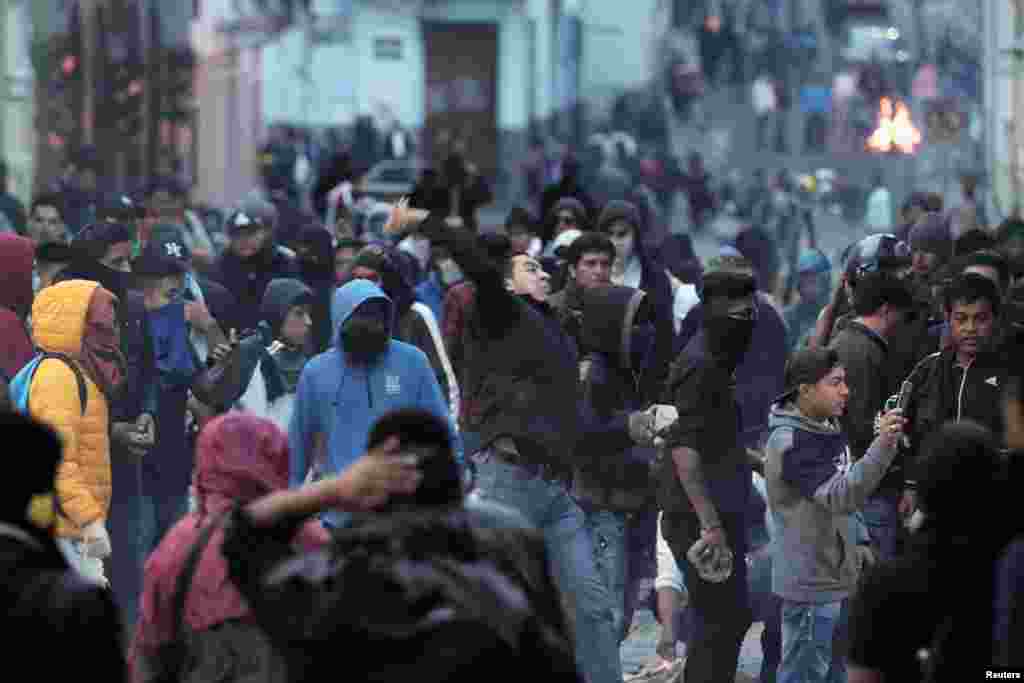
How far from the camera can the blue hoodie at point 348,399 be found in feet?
31.6

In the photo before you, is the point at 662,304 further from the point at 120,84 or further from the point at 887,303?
the point at 120,84

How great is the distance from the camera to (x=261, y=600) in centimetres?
607

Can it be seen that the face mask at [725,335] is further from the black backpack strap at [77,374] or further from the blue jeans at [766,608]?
the black backpack strap at [77,374]

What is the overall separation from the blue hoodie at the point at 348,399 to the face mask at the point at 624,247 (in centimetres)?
414

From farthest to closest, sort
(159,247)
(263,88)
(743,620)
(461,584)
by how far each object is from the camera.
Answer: (263,88)
(159,247)
(743,620)
(461,584)

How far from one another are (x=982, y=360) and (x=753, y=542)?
186 cm

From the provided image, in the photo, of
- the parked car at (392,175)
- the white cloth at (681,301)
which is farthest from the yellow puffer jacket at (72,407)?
the parked car at (392,175)

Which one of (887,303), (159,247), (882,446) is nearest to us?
(882,446)

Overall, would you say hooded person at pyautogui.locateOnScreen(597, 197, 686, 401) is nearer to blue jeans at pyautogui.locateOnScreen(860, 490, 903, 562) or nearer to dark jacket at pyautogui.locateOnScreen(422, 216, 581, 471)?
blue jeans at pyautogui.locateOnScreen(860, 490, 903, 562)

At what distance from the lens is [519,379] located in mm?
10023

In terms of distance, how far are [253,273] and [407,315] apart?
2720mm

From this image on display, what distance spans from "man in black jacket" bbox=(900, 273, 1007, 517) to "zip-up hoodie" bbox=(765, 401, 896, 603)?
0.31 metres

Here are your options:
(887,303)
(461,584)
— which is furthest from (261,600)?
(887,303)

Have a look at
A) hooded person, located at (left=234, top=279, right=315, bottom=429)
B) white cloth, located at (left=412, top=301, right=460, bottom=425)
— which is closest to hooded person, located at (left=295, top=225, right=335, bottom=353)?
hooded person, located at (left=234, top=279, right=315, bottom=429)
